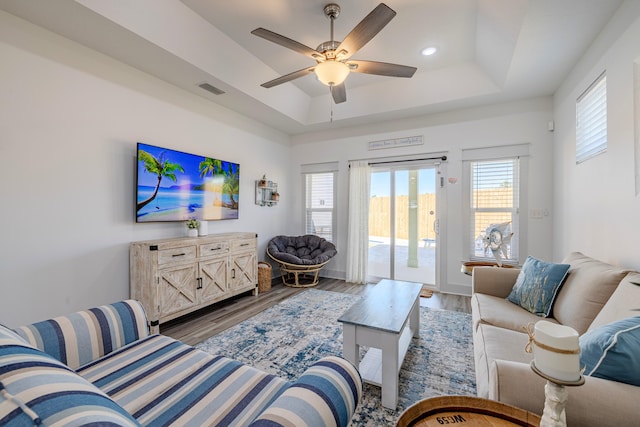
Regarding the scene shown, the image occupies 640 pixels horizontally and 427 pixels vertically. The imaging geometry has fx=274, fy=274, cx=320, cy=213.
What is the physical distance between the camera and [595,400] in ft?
2.96

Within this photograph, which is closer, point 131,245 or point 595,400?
point 595,400

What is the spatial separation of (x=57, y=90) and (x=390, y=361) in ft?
11.7

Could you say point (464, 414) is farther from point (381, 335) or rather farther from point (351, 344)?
point (351, 344)

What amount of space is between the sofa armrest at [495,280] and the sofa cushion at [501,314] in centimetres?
16

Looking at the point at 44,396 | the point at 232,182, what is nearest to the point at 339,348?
the point at 44,396

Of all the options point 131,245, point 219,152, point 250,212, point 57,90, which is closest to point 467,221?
point 250,212

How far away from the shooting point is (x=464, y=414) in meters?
0.99

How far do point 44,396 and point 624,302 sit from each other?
2.22m

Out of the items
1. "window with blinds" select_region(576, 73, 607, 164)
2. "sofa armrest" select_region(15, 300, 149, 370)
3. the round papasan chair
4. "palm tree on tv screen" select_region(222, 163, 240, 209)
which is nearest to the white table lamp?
"sofa armrest" select_region(15, 300, 149, 370)

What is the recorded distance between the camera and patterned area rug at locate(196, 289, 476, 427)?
1.90 meters

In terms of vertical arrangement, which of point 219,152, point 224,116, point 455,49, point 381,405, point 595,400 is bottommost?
point 381,405

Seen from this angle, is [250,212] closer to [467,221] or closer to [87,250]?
[87,250]

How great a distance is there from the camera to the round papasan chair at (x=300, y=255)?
450cm

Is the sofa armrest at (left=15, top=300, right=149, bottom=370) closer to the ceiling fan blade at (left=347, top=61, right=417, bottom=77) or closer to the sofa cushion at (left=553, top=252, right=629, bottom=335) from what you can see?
the ceiling fan blade at (left=347, top=61, right=417, bottom=77)
